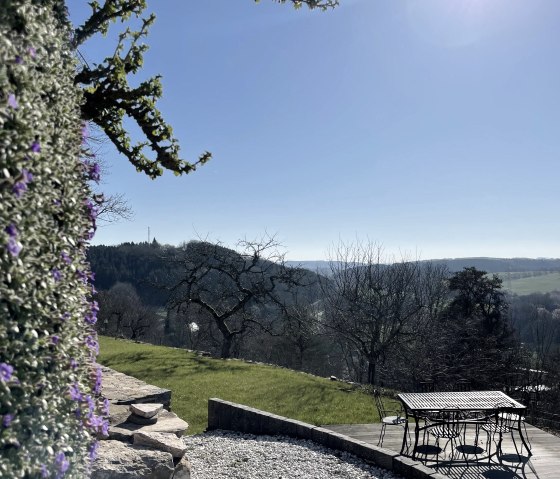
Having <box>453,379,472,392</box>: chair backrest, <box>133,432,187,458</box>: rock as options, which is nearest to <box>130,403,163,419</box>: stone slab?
<box>133,432,187,458</box>: rock

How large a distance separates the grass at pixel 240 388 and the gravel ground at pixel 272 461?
1997 mm

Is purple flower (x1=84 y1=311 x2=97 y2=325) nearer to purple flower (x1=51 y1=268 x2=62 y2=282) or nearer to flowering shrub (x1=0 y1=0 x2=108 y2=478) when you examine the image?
flowering shrub (x1=0 y1=0 x2=108 y2=478)

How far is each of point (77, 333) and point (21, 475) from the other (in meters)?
0.73

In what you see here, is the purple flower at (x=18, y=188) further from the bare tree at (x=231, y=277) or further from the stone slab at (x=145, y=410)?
the bare tree at (x=231, y=277)

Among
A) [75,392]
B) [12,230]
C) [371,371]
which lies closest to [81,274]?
[75,392]

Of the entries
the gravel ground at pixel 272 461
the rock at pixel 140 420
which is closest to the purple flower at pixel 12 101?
the rock at pixel 140 420

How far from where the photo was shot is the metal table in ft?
21.4

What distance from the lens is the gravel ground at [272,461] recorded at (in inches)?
238

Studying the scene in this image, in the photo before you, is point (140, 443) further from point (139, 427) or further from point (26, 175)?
point (26, 175)

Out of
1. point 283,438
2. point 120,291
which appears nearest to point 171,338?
point 120,291

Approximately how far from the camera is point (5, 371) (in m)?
1.88

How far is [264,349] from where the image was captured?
39469mm

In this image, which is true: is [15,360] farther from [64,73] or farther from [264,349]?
[264,349]

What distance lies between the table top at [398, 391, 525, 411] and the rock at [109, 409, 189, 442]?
2930mm
